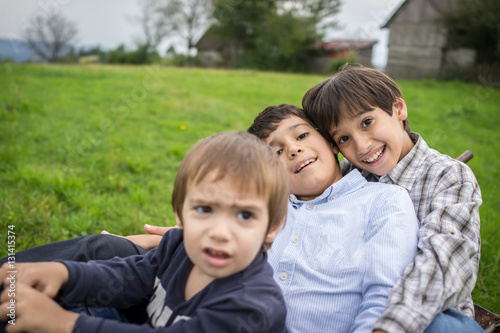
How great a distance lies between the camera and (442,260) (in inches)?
58.2

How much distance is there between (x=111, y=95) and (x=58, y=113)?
1938 mm

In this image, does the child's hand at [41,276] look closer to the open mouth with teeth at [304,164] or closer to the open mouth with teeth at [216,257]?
the open mouth with teeth at [216,257]

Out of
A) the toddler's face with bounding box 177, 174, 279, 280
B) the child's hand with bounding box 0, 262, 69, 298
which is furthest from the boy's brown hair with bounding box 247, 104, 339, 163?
the child's hand with bounding box 0, 262, 69, 298

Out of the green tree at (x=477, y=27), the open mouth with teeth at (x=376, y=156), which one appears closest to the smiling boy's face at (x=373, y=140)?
the open mouth with teeth at (x=376, y=156)

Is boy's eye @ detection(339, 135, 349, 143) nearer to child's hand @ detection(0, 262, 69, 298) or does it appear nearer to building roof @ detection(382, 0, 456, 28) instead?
child's hand @ detection(0, 262, 69, 298)

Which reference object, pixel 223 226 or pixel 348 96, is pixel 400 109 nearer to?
pixel 348 96

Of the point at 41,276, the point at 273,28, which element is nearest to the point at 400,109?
the point at 41,276

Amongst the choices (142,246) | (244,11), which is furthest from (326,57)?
(142,246)

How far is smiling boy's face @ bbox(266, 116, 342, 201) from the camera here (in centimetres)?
199

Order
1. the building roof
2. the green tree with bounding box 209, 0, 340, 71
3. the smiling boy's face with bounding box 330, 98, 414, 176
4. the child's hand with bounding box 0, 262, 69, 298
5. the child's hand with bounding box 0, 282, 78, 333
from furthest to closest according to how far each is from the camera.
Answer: the green tree with bounding box 209, 0, 340, 71 < the building roof < the smiling boy's face with bounding box 330, 98, 414, 176 < the child's hand with bounding box 0, 262, 69, 298 < the child's hand with bounding box 0, 282, 78, 333

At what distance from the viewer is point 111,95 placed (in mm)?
8859

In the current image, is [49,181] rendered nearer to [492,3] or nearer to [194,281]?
[194,281]

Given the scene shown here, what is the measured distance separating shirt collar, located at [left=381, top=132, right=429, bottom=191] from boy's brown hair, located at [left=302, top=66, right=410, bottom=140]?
245mm

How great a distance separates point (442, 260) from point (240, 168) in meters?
0.83
